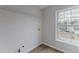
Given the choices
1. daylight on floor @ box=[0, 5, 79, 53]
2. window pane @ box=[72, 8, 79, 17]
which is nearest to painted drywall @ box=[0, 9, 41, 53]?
daylight on floor @ box=[0, 5, 79, 53]

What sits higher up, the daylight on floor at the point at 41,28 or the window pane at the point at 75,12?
the window pane at the point at 75,12

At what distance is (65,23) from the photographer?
229 cm

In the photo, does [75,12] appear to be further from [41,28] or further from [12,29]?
[12,29]

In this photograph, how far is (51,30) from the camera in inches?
104

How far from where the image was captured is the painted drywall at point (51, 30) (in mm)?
2254

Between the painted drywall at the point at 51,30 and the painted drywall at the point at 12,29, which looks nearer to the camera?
the painted drywall at the point at 12,29

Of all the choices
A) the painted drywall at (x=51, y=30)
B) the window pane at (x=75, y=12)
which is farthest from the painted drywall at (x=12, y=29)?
the window pane at (x=75, y=12)

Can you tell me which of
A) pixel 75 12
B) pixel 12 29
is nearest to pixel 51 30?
pixel 75 12

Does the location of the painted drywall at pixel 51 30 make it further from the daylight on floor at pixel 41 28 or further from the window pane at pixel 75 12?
the window pane at pixel 75 12

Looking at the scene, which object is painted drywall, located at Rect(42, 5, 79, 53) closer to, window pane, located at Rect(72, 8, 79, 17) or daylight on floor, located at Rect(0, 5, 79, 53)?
daylight on floor, located at Rect(0, 5, 79, 53)

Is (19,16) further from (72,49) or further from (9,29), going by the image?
(72,49)

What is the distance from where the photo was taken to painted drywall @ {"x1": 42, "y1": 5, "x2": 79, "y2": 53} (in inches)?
88.7

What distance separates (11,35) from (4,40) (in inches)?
7.8
